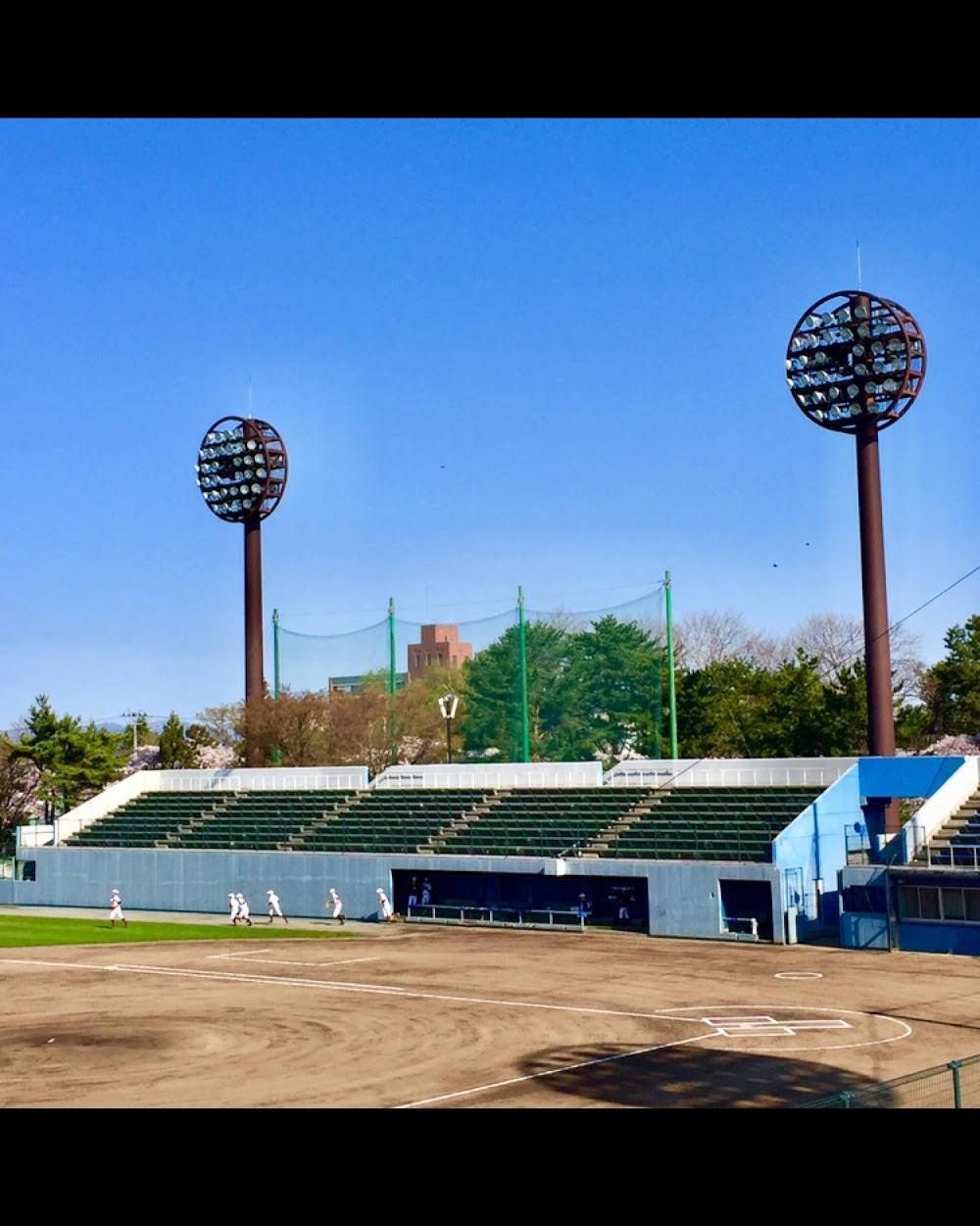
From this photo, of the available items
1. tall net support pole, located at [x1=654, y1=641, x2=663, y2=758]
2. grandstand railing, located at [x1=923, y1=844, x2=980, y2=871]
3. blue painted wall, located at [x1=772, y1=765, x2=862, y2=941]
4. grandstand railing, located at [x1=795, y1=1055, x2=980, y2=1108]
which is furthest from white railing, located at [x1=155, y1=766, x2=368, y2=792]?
grandstand railing, located at [x1=795, y1=1055, x2=980, y2=1108]

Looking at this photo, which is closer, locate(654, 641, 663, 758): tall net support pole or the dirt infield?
the dirt infield

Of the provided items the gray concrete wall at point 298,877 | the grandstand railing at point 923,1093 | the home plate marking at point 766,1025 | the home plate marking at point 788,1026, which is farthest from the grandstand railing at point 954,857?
the grandstand railing at point 923,1093

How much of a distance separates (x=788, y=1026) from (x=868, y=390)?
3204cm

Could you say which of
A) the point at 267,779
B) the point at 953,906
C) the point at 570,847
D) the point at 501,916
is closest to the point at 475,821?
the point at 501,916

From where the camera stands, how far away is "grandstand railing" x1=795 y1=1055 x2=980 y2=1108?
13.1 m

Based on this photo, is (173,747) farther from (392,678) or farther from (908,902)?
(908,902)

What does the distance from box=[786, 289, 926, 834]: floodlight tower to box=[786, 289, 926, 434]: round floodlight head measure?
1.5 inches

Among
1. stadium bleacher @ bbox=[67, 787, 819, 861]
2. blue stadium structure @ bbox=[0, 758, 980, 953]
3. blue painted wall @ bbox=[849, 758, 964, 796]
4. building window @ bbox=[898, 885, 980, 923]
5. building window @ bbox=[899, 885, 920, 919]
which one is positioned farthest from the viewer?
stadium bleacher @ bbox=[67, 787, 819, 861]

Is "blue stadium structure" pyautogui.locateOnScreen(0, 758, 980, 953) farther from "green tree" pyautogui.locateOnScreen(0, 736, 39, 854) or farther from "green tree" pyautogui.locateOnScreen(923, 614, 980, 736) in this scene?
"green tree" pyautogui.locateOnScreen(923, 614, 980, 736)

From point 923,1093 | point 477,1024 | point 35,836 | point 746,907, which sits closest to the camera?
point 923,1093

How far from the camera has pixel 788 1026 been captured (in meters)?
28.8
